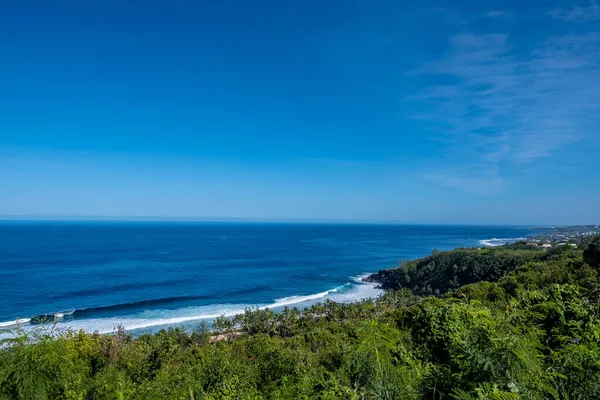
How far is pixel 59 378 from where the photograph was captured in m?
6.77

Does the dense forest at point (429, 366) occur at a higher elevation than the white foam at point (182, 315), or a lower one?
higher

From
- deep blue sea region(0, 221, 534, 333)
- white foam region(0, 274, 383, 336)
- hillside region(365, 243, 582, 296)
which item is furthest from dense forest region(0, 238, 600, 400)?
hillside region(365, 243, 582, 296)

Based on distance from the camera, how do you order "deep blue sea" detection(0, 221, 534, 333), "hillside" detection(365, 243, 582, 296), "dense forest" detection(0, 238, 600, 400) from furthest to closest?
"hillside" detection(365, 243, 582, 296), "deep blue sea" detection(0, 221, 534, 333), "dense forest" detection(0, 238, 600, 400)

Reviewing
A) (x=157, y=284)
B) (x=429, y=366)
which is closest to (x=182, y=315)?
(x=157, y=284)

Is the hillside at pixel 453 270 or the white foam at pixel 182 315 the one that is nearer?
the white foam at pixel 182 315

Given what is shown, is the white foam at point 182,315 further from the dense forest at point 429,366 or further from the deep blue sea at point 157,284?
the dense forest at point 429,366

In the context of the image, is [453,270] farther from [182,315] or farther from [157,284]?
[157,284]

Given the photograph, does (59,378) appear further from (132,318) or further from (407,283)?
(407,283)

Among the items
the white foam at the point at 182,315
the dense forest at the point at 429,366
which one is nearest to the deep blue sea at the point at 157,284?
the white foam at the point at 182,315

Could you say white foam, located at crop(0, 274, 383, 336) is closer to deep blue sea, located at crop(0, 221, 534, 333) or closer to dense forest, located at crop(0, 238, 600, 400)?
deep blue sea, located at crop(0, 221, 534, 333)

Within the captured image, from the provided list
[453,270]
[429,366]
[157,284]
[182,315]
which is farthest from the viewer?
[453,270]

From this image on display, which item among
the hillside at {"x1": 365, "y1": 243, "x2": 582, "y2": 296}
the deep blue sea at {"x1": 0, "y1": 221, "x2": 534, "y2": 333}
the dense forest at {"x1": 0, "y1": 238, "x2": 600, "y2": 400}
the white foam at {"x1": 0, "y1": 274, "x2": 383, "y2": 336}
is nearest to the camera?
the dense forest at {"x1": 0, "y1": 238, "x2": 600, "y2": 400}

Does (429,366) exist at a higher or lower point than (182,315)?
higher

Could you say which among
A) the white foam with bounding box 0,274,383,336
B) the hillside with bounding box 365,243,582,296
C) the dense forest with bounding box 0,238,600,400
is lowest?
the white foam with bounding box 0,274,383,336
